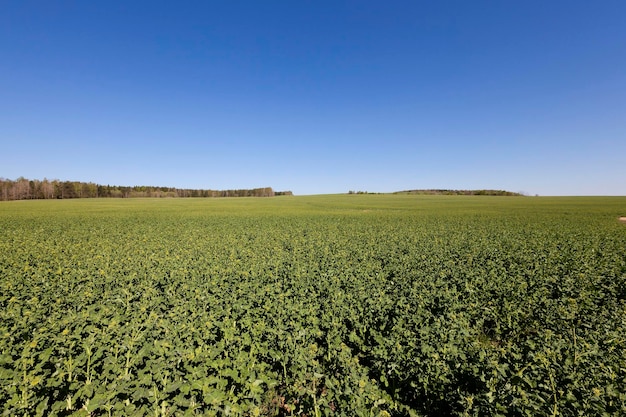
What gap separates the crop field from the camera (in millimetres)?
4285

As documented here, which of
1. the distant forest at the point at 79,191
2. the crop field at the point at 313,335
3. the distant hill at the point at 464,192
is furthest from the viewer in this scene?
the distant hill at the point at 464,192

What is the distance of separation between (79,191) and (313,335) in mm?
161158

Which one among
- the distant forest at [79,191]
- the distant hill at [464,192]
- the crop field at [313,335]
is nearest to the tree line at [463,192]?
the distant hill at [464,192]

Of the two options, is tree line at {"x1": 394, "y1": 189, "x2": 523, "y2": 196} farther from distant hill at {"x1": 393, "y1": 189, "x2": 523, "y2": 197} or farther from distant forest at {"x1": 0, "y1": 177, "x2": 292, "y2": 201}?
distant forest at {"x1": 0, "y1": 177, "x2": 292, "y2": 201}

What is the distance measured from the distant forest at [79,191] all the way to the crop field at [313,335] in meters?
140

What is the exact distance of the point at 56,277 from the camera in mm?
11109

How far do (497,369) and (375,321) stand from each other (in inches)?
127

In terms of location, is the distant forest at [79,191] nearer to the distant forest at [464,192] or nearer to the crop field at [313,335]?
the distant forest at [464,192]

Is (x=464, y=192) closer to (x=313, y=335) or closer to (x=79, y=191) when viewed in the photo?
(x=313, y=335)

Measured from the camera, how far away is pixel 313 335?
6.99 metres

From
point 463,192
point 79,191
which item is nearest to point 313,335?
point 463,192

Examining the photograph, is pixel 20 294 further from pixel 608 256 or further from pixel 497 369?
pixel 608 256

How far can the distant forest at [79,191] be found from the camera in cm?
11446

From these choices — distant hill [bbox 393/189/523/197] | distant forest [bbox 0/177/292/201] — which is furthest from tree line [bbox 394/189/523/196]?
distant forest [bbox 0/177/292/201]
